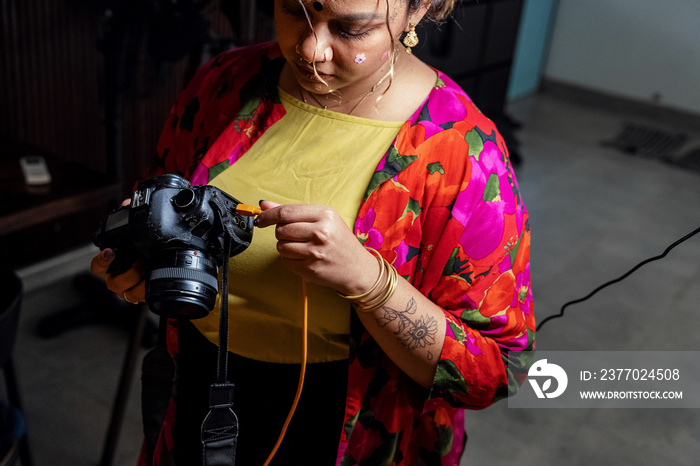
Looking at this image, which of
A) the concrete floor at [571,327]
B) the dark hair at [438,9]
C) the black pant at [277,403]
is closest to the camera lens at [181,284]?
the black pant at [277,403]

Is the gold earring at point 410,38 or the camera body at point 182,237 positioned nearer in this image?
the camera body at point 182,237

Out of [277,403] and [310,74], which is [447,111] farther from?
[277,403]

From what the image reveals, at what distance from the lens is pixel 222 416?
93 cm

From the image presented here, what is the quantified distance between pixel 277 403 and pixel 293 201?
1.05 ft

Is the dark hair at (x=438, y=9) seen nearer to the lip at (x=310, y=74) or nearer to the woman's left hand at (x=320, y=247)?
the lip at (x=310, y=74)

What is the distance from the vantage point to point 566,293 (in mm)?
3043

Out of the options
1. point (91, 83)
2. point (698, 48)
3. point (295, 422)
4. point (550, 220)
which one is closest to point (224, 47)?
point (91, 83)

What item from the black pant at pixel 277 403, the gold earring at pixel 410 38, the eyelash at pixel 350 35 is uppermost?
the eyelash at pixel 350 35

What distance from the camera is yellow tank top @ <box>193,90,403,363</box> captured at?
0.95m

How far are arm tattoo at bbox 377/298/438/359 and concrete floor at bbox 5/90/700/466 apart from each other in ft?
4.60

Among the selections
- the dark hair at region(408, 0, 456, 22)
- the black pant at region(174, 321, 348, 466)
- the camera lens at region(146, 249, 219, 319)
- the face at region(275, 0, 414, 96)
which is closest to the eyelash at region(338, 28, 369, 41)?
the face at region(275, 0, 414, 96)

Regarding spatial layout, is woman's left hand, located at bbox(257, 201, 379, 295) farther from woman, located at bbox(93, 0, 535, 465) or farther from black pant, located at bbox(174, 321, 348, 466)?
black pant, located at bbox(174, 321, 348, 466)

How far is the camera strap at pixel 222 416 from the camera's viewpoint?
896 mm

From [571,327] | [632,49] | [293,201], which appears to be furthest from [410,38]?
[632,49]
